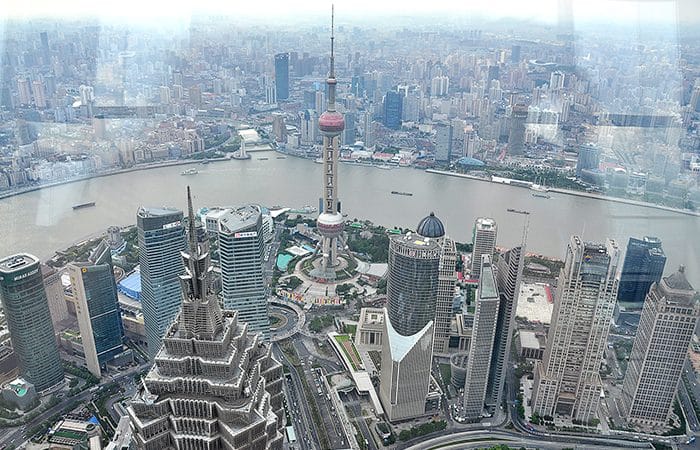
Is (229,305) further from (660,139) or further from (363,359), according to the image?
(660,139)

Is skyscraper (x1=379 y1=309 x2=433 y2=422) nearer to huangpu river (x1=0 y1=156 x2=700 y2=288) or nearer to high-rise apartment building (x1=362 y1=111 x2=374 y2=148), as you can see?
huangpu river (x1=0 y1=156 x2=700 y2=288)

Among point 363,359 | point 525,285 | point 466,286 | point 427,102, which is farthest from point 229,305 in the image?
point 427,102

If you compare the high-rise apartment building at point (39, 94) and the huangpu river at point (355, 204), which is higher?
the high-rise apartment building at point (39, 94)

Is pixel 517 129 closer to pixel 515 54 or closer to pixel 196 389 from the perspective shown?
pixel 515 54

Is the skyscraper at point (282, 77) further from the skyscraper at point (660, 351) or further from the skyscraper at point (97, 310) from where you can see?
the skyscraper at point (660, 351)

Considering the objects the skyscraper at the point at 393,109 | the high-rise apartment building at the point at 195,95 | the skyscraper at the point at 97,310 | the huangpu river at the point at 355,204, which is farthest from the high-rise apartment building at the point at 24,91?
the skyscraper at the point at 393,109

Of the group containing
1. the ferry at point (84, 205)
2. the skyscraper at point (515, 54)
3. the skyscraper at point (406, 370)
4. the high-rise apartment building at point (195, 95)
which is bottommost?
the skyscraper at point (406, 370)

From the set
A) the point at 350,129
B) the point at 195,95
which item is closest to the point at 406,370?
the point at 195,95
